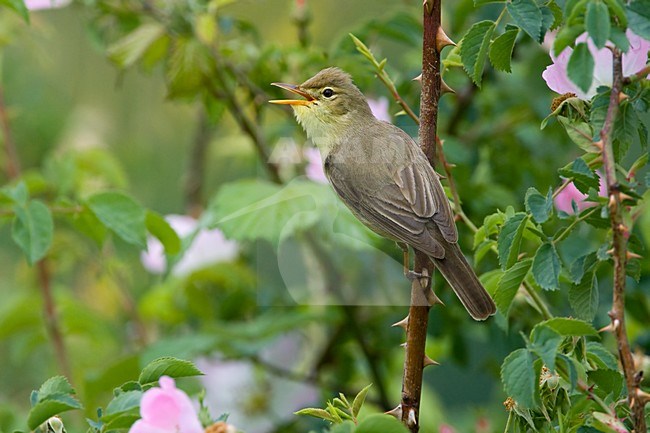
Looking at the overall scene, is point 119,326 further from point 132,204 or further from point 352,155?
point 352,155

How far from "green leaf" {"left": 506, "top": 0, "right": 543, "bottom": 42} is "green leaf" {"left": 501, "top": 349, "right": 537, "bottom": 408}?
0.37 metres

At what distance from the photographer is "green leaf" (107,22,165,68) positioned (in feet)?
8.06

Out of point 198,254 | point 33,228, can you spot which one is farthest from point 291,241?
point 33,228

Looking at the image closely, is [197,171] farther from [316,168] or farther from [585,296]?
[585,296]

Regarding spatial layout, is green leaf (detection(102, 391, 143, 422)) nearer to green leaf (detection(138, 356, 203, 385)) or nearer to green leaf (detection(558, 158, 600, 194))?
green leaf (detection(138, 356, 203, 385))

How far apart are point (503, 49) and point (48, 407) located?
71cm

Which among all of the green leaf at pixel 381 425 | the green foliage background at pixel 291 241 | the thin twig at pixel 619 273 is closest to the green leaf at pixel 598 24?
the thin twig at pixel 619 273

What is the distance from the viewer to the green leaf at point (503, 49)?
123 centimetres

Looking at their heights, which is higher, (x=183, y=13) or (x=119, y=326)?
(x=183, y=13)

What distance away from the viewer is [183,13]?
8.29ft

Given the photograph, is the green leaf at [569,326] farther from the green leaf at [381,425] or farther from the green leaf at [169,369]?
the green leaf at [169,369]

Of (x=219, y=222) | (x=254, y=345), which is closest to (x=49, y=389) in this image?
(x=219, y=222)

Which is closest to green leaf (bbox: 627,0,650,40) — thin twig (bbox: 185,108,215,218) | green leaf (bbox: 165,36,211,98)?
green leaf (bbox: 165,36,211,98)

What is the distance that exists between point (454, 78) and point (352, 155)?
3.07 ft
